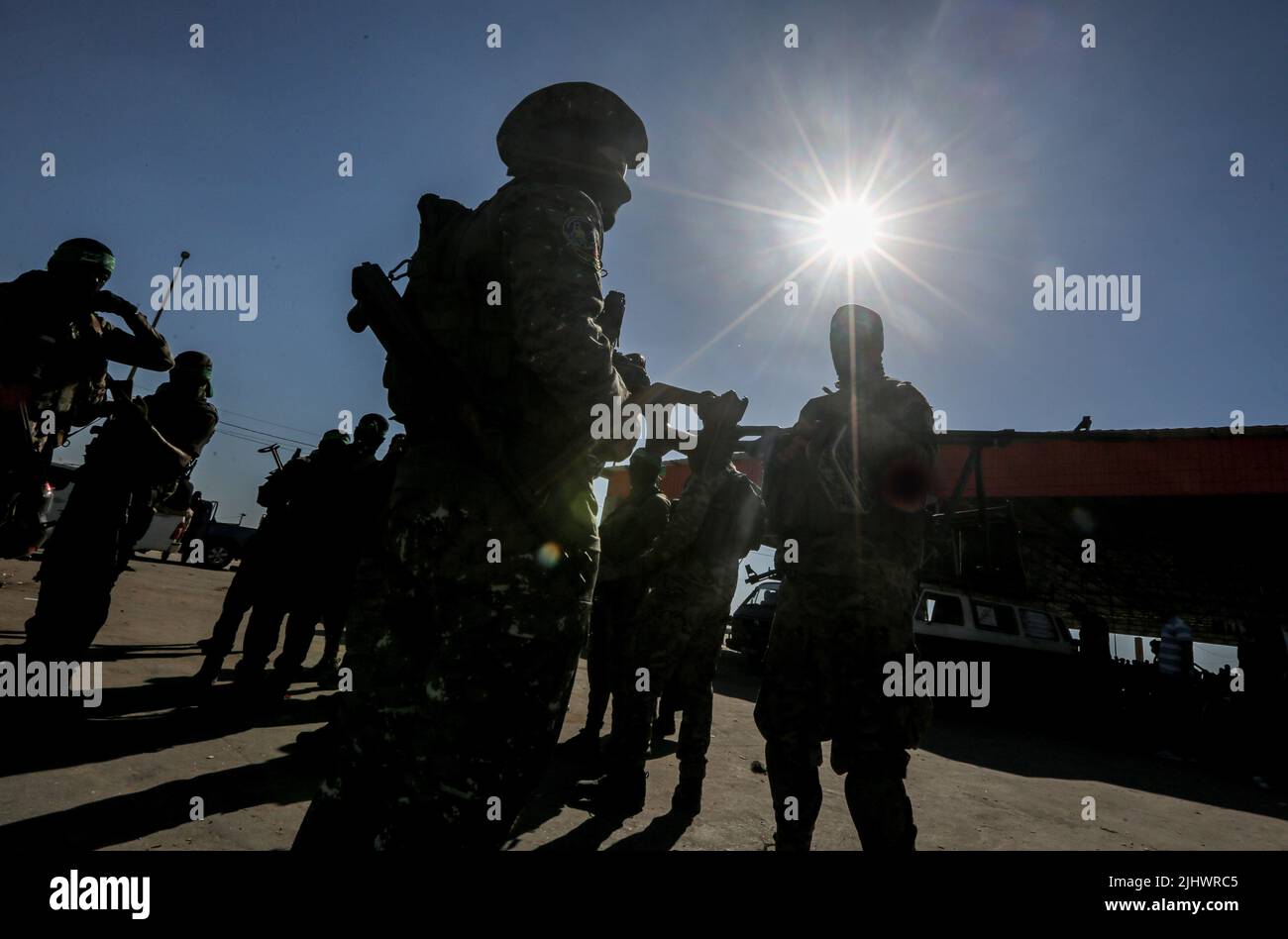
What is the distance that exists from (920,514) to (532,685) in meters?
1.89

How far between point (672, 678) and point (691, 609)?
0.49 m

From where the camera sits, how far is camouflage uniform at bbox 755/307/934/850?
2287mm

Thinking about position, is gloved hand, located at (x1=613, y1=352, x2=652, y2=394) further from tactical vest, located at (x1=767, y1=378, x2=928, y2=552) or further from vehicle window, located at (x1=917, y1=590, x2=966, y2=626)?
vehicle window, located at (x1=917, y1=590, x2=966, y2=626)

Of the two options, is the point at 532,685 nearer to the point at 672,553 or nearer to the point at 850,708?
the point at 850,708

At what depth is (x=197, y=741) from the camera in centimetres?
334

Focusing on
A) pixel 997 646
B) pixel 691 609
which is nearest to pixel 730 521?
pixel 691 609

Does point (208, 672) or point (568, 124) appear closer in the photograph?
point (568, 124)

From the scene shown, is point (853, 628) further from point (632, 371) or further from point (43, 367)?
point (43, 367)

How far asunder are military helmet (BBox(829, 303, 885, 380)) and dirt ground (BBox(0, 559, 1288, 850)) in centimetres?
233

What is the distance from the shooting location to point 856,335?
290 cm

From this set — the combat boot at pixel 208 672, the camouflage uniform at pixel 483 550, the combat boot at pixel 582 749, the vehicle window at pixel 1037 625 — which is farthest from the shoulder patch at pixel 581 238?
the vehicle window at pixel 1037 625

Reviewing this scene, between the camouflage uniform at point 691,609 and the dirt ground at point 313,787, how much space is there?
46cm

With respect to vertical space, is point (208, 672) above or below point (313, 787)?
above

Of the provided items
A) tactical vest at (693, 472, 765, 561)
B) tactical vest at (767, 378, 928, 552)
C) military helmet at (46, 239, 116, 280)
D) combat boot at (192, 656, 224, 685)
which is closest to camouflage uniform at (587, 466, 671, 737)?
tactical vest at (693, 472, 765, 561)
